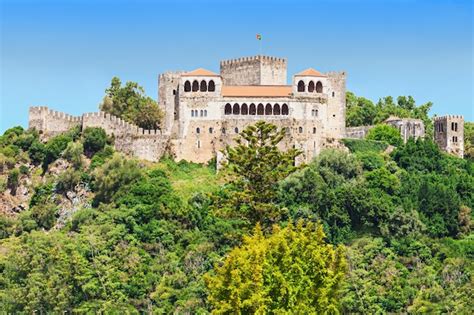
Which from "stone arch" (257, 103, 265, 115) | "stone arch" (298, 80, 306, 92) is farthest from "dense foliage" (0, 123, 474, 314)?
"stone arch" (257, 103, 265, 115)

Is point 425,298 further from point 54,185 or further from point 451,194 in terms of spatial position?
point 54,185

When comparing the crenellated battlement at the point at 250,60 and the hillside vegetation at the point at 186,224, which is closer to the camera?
the hillside vegetation at the point at 186,224

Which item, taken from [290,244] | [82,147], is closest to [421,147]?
[82,147]

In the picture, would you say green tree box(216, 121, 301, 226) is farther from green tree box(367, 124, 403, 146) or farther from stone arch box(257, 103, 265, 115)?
green tree box(367, 124, 403, 146)

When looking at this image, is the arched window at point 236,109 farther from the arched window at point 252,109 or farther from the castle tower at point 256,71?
the castle tower at point 256,71

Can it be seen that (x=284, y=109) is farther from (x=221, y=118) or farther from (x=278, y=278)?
(x=278, y=278)

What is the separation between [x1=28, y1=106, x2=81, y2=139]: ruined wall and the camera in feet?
264

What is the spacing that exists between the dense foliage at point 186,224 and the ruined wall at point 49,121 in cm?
83

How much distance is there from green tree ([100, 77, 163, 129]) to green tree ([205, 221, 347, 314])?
3684cm

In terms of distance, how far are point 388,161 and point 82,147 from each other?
71.5 ft

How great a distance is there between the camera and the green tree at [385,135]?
83.3m

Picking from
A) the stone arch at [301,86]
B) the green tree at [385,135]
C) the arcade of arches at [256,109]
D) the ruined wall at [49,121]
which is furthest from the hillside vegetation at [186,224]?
the stone arch at [301,86]

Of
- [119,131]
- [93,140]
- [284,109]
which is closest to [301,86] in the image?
[284,109]

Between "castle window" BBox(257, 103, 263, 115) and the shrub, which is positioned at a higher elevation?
"castle window" BBox(257, 103, 263, 115)
